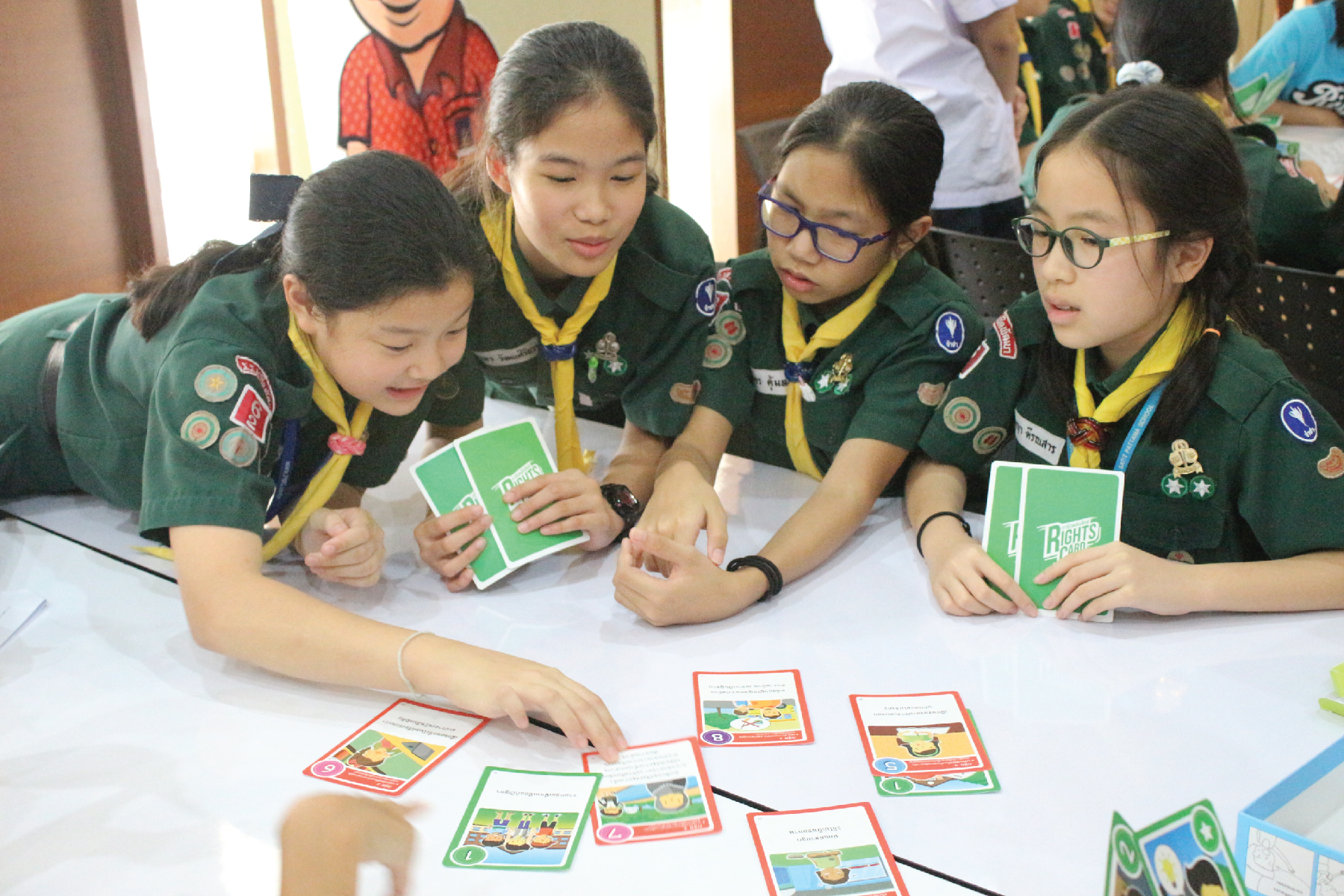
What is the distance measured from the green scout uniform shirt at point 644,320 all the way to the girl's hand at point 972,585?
570 millimetres

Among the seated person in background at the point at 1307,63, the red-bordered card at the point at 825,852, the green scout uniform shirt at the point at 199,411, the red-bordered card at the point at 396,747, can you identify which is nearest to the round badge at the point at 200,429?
the green scout uniform shirt at the point at 199,411

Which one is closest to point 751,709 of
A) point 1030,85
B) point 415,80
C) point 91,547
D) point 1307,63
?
point 91,547

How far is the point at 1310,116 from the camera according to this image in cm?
395

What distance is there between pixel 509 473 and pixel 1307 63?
3634 millimetres

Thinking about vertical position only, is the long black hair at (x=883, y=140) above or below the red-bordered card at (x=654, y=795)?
above

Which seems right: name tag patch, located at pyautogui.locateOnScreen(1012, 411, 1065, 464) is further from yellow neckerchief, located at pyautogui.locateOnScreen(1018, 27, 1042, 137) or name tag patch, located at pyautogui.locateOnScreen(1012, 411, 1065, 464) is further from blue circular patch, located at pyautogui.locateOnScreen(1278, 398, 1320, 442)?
yellow neckerchief, located at pyautogui.locateOnScreen(1018, 27, 1042, 137)

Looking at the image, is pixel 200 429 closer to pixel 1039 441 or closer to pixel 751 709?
pixel 751 709

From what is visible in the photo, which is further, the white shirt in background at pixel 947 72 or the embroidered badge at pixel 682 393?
the white shirt in background at pixel 947 72

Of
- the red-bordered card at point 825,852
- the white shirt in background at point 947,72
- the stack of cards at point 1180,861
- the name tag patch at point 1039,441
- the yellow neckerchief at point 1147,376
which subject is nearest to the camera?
the stack of cards at point 1180,861

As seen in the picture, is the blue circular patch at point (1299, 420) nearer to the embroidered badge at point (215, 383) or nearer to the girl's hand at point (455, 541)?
the girl's hand at point (455, 541)

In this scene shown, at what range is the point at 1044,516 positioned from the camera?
133 cm

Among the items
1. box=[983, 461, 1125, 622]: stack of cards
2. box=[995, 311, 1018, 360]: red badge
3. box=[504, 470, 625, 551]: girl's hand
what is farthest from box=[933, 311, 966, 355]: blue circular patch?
box=[504, 470, 625, 551]: girl's hand

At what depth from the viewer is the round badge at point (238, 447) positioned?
128cm

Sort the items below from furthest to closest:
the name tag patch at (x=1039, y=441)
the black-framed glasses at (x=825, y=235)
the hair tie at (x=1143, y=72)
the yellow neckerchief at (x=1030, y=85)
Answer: the yellow neckerchief at (x=1030, y=85), the hair tie at (x=1143, y=72), the black-framed glasses at (x=825, y=235), the name tag patch at (x=1039, y=441)
